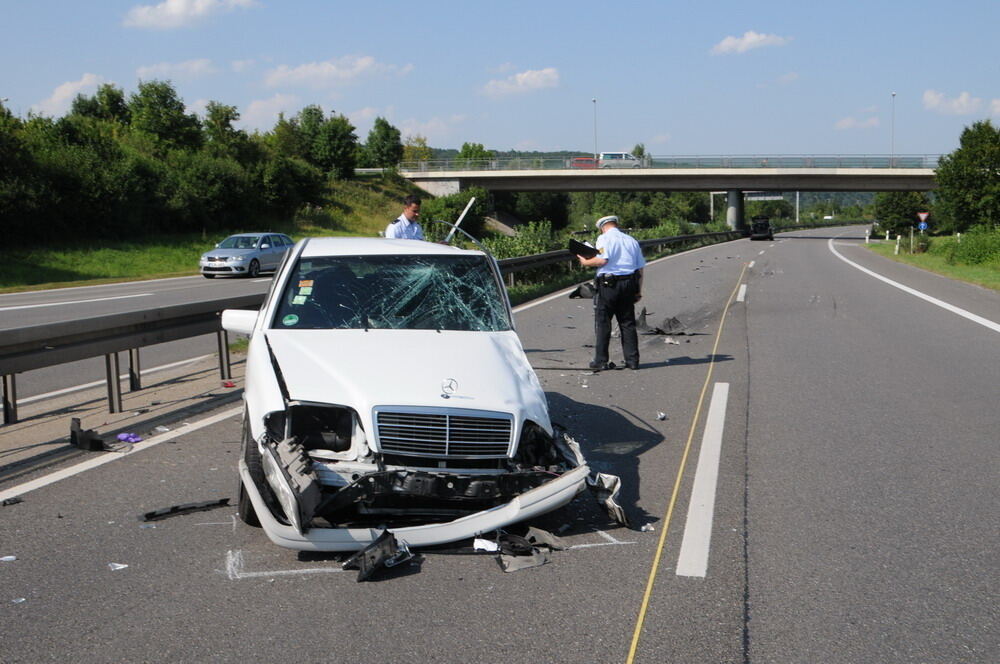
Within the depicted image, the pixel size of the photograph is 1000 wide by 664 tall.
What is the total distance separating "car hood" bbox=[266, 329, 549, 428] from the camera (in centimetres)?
503

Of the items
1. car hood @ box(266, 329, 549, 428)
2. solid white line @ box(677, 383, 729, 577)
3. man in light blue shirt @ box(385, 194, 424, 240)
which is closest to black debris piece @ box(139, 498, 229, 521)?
car hood @ box(266, 329, 549, 428)

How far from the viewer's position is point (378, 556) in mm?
4594

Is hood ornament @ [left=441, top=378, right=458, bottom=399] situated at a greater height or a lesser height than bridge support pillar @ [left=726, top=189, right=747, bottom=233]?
lesser

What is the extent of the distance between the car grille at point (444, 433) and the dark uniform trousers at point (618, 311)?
6158mm

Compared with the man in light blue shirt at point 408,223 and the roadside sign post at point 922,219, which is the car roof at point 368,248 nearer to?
the man in light blue shirt at point 408,223

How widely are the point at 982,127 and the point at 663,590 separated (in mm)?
52048

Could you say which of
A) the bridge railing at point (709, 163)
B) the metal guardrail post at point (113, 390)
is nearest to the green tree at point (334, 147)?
the bridge railing at point (709, 163)

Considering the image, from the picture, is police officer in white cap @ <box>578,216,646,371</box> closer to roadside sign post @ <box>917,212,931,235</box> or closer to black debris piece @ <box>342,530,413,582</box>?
black debris piece @ <box>342,530,413,582</box>

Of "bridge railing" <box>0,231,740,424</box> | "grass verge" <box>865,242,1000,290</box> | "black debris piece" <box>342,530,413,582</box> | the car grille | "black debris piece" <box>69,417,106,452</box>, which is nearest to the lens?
"black debris piece" <box>342,530,413,582</box>

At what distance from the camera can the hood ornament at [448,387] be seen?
5094mm

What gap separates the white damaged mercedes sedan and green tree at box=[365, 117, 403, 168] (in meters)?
99.2

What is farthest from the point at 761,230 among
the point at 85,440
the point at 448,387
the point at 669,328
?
the point at 448,387

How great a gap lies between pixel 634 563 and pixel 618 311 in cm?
667

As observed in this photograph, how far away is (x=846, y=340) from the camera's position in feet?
44.5
